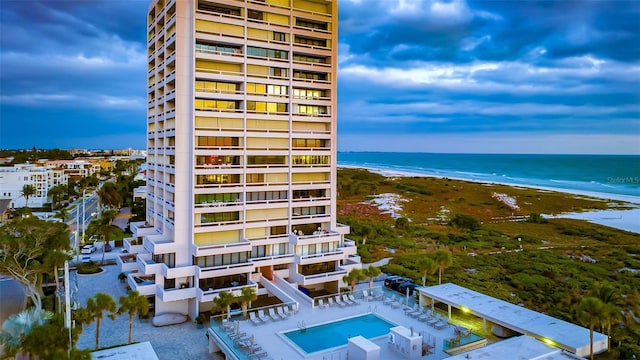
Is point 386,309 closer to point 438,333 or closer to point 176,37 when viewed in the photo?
point 438,333

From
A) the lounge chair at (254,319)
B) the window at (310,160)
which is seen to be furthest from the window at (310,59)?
the lounge chair at (254,319)

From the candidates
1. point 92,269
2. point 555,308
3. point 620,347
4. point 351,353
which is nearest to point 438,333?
point 351,353

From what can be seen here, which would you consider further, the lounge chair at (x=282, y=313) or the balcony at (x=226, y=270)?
the balcony at (x=226, y=270)

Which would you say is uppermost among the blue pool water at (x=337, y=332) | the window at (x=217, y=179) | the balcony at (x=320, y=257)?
the window at (x=217, y=179)

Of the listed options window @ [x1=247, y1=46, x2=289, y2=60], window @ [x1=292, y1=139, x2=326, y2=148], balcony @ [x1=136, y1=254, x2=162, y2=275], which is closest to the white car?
balcony @ [x1=136, y1=254, x2=162, y2=275]

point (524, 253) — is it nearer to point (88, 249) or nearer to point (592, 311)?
point (592, 311)

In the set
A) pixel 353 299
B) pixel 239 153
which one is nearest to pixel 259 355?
pixel 353 299

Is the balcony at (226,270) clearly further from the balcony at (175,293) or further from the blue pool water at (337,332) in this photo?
the blue pool water at (337,332)
